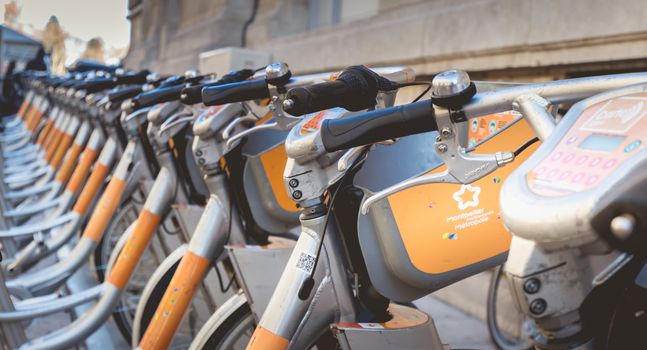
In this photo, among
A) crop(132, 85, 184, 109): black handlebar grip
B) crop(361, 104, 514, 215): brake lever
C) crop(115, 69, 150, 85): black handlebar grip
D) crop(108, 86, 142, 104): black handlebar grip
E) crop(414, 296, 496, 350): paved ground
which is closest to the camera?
crop(361, 104, 514, 215): brake lever

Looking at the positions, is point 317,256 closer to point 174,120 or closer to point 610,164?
point 610,164

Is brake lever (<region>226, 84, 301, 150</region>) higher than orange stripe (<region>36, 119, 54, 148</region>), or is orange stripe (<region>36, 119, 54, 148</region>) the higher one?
brake lever (<region>226, 84, 301, 150</region>)

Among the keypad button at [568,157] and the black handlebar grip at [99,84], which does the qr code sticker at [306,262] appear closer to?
the keypad button at [568,157]

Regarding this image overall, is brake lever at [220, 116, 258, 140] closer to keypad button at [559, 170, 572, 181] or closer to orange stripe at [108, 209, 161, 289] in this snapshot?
orange stripe at [108, 209, 161, 289]

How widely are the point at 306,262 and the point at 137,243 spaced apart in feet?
4.16

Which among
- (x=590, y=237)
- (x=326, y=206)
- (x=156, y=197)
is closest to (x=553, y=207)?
(x=590, y=237)

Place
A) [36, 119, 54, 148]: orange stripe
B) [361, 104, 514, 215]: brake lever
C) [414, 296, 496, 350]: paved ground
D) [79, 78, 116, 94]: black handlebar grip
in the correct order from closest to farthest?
[361, 104, 514, 215]: brake lever < [414, 296, 496, 350]: paved ground < [79, 78, 116, 94]: black handlebar grip < [36, 119, 54, 148]: orange stripe

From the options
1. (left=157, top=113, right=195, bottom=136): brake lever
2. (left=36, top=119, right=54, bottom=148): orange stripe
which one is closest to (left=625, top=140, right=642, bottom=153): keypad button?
(left=157, top=113, right=195, bottom=136): brake lever

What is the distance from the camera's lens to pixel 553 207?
28.2 inches

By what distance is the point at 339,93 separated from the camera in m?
1.18

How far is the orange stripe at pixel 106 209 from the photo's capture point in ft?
9.84

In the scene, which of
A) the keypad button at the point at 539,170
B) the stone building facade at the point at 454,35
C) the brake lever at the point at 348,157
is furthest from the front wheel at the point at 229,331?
the stone building facade at the point at 454,35

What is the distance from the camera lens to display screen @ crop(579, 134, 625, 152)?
74cm

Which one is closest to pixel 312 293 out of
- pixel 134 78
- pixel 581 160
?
pixel 581 160
